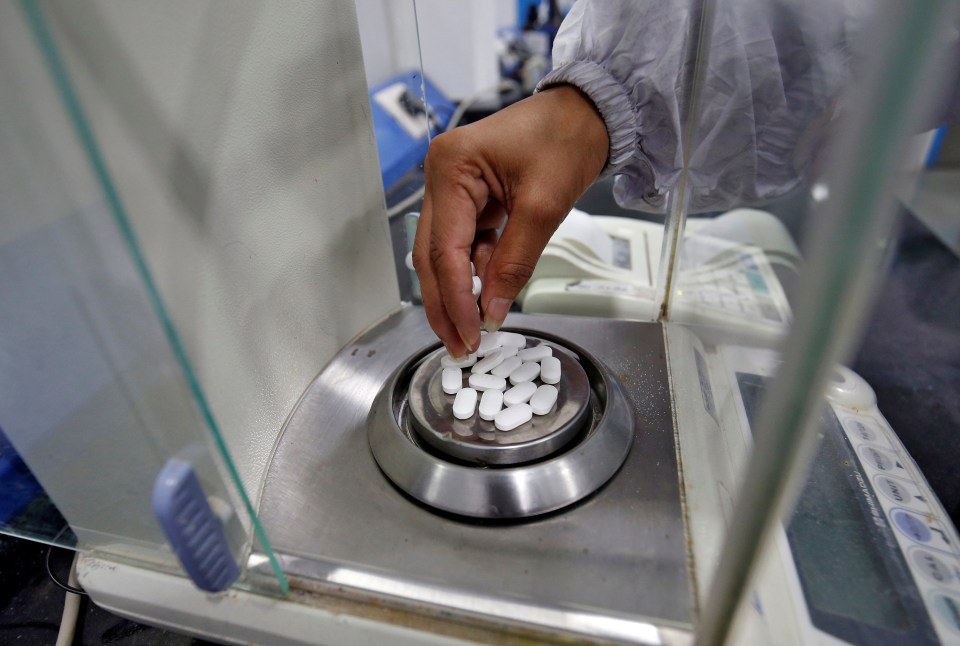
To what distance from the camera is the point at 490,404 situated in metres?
0.43

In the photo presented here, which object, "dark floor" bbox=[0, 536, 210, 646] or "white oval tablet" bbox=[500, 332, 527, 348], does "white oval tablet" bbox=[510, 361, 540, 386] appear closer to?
"white oval tablet" bbox=[500, 332, 527, 348]

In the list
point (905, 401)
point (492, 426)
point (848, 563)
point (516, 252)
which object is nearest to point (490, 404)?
point (492, 426)

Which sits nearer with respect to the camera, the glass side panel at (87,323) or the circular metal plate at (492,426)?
the glass side panel at (87,323)

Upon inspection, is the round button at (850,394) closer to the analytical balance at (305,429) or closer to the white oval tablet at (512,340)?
the analytical balance at (305,429)

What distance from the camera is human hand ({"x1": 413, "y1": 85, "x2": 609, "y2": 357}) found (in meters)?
0.45

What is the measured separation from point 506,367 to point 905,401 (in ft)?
1.84

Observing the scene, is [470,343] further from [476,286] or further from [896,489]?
[896,489]

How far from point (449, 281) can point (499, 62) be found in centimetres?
150

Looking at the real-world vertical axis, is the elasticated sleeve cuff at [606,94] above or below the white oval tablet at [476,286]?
above

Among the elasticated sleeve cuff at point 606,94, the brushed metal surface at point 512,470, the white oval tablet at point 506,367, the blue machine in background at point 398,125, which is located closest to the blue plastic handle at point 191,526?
the brushed metal surface at point 512,470

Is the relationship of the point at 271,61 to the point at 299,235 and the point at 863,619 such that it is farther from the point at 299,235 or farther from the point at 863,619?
the point at 863,619

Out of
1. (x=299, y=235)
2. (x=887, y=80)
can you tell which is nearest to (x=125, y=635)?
(x=299, y=235)

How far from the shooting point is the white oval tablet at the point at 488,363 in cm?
46

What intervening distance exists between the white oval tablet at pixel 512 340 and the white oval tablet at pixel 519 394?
0.05 m
